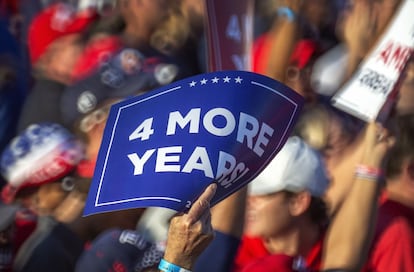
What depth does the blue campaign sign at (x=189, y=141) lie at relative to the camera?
2633 mm

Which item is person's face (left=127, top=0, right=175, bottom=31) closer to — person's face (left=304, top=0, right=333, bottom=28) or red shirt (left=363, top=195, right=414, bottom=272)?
person's face (left=304, top=0, right=333, bottom=28)

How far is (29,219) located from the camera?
3830mm

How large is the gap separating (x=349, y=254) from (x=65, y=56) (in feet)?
7.27

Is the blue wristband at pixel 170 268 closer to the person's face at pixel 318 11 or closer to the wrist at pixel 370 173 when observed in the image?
the wrist at pixel 370 173

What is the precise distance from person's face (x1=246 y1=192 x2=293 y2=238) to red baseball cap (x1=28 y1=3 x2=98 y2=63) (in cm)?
225

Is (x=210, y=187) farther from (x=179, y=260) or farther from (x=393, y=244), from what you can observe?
(x=393, y=244)

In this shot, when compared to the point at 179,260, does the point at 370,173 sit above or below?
above

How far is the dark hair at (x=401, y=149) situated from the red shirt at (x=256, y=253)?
373mm

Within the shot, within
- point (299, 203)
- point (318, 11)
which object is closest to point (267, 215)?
point (299, 203)

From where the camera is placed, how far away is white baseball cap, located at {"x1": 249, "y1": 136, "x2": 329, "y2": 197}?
3703 millimetres

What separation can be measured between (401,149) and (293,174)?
1.51ft

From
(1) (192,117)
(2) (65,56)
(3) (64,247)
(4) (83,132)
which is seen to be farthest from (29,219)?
(2) (65,56)

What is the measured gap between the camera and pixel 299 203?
3.74m

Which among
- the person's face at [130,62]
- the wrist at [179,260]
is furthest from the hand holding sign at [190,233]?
the person's face at [130,62]
